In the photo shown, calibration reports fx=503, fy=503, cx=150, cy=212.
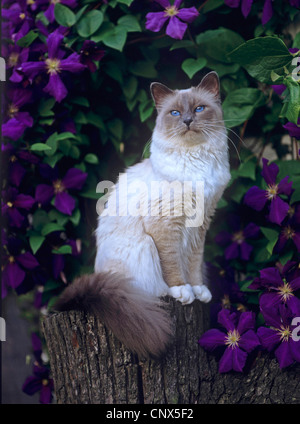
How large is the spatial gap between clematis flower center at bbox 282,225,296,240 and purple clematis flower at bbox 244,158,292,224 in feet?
0.19

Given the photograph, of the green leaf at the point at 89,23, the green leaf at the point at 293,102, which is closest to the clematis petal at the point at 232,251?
the green leaf at the point at 293,102

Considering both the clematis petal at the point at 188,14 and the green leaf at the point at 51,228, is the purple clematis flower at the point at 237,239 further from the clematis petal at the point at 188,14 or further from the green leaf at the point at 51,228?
the clematis petal at the point at 188,14

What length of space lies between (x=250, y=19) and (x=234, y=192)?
63cm

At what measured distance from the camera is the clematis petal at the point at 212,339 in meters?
1.55

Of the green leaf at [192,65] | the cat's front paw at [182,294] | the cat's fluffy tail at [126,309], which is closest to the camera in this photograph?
the cat's fluffy tail at [126,309]

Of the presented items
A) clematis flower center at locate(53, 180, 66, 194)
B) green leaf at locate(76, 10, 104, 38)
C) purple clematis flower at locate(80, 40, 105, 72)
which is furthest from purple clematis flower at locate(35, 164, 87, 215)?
green leaf at locate(76, 10, 104, 38)

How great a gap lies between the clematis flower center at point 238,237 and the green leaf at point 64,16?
949 millimetres

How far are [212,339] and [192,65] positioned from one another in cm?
89

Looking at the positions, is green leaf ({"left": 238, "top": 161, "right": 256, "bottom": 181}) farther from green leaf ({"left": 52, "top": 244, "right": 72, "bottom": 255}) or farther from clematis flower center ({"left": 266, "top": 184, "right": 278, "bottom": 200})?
green leaf ({"left": 52, "top": 244, "right": 72, "bottom": 255})

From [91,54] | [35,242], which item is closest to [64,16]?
[91,54]

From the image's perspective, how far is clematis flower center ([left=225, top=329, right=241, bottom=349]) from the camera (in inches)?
61.2

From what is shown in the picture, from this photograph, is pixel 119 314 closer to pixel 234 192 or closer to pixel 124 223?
pixel 124 223
